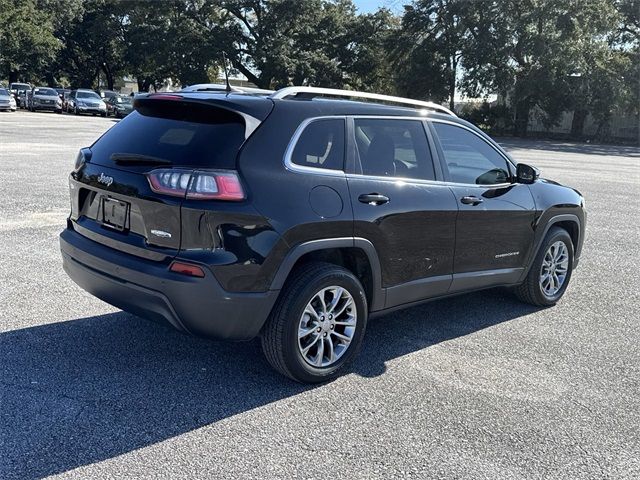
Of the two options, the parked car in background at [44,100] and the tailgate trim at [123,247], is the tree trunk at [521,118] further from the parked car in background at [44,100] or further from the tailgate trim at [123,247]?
the tailgate trim at [123,247]

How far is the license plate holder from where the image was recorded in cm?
390

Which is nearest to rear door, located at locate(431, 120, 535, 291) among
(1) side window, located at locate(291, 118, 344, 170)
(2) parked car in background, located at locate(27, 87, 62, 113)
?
(1) side window, located at locate(291, 118, 344, 170)

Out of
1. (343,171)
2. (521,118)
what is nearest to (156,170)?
(343,171)

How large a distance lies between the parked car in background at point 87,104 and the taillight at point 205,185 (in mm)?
41991

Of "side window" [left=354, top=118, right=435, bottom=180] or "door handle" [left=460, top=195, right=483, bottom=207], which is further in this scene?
"door handle" [left=460, top=195, right=483, bottom=207]

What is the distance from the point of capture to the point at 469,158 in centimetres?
524

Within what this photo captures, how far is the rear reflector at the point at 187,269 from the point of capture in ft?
11.6

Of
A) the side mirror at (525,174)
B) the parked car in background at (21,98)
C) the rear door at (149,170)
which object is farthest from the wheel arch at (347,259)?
the parked car in background at (21,98)

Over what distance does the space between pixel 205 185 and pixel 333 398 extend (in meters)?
1.52

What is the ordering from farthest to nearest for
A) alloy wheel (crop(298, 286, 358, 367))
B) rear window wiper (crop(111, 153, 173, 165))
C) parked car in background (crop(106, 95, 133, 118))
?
parked car in background (crop(106, 95, 133, 118)) < alloy wheel (crop(298, 286, 358, 367)) < rear window wiper (crop(111, 153, 173, 165))

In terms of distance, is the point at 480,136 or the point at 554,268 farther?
the point at 554,268

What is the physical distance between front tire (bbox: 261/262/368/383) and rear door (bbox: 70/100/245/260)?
769 millimetres

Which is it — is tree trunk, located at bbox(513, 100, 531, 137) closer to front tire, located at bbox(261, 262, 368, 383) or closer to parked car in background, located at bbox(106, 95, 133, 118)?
parked car in background, located at bbox(106, 95, 133, 118)

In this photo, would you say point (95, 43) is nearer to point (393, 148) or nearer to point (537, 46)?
point (537, 46)
